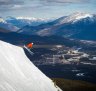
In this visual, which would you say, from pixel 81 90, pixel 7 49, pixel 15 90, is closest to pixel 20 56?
pixel 7 49

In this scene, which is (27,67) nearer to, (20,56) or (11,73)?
(20,56)

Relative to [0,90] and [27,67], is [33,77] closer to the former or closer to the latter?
[27,67]

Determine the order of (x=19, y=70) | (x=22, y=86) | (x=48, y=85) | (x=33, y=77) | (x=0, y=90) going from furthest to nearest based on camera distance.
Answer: (x=48, y=85), (x=33, y=77), (x=19, y=70), (x=22, y=86), (x=0, y=90)

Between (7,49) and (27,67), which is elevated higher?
(7,49)

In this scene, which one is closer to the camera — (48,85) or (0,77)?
(0,77)

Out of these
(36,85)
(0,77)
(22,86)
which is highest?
(0,77)

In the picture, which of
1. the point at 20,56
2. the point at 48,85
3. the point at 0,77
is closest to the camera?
the point at 0,77
